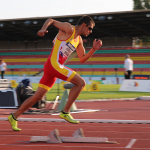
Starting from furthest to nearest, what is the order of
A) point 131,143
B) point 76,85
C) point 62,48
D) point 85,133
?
1. point 85,133
2. point 76,85
3. point 62,48
4. point 131,143

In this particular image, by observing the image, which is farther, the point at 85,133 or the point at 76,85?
the point at 85,133

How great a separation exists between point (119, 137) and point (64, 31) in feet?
6.05

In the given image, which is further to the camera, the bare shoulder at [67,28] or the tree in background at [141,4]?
the tree in background at [141,4]

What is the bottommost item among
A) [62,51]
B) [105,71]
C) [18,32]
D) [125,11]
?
[105,71]

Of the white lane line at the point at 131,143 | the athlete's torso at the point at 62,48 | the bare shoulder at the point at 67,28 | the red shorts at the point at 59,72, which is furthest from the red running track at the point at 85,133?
the bare shoulder at the point at 67,28

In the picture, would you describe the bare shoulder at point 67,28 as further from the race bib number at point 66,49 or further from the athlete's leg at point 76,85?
the athlete's leg at point 76,85

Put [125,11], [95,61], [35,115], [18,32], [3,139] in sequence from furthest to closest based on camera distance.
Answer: [18,32] < [95,61] < [125,11] < [35,115] < [3,139]

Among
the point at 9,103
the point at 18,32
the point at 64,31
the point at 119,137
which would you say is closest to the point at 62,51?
the point at 64,31

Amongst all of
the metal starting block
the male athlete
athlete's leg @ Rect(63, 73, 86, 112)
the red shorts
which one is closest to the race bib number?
the male athlete

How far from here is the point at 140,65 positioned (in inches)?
1399

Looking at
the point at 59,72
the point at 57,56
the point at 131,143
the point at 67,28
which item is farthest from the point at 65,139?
the point at 67,28

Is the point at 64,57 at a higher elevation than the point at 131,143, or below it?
higher

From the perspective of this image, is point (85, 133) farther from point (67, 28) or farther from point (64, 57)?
point (67, 28)

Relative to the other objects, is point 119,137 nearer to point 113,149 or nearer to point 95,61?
point 113,149
